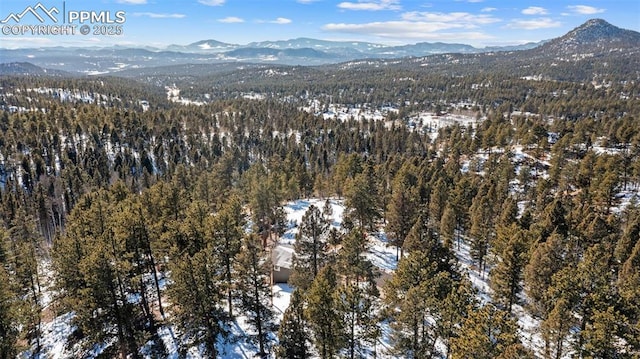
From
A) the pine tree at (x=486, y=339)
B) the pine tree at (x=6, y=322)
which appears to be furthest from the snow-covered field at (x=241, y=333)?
the pine tree at (x=6, y=322)

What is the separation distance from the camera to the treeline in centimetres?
2458

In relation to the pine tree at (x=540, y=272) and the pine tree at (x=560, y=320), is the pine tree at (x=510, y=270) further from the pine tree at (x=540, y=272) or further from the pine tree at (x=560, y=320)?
the pine tree at (x=560, y=320)

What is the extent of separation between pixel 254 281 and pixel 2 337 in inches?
623

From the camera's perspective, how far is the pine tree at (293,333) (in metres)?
26.4

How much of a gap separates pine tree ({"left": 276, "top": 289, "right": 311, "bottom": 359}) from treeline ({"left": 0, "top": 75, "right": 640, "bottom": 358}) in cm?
16

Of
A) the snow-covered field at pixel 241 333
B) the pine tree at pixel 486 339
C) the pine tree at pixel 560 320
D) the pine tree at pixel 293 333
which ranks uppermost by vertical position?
the pine tree at pixel 486 339

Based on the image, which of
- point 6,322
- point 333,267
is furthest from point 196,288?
point 333,267

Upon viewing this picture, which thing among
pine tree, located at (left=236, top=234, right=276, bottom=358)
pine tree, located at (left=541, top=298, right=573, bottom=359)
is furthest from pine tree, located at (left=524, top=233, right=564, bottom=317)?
pine tree, located at (left=236, top=234, right=276, bottom=358)

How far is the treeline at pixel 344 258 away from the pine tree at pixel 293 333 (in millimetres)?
156

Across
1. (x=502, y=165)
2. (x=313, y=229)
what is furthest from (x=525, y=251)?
(x=502, y=165)

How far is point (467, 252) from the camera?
188 ft

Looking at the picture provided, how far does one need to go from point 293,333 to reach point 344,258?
1028 cm

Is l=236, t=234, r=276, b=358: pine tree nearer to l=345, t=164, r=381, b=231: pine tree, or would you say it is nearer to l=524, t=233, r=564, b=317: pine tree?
l=524, t=233, r=564, b=317: pine tree

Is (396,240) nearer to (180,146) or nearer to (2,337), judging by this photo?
(2,337)
